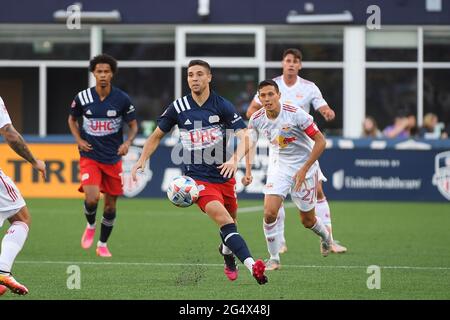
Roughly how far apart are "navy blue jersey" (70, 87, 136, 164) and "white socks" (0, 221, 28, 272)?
13.5ft

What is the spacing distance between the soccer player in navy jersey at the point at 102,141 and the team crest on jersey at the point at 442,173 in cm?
→ 940

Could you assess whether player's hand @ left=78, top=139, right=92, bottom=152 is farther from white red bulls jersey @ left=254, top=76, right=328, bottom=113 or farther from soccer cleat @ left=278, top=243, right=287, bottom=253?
soccer cleat @ left=278, top=243, right=287, bottom=253

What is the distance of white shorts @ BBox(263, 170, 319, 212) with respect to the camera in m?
11.7

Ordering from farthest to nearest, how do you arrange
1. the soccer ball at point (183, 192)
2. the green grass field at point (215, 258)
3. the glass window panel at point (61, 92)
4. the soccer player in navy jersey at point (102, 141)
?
1. the glass window panel at point (61, 92)
2. the soccer player in navy jersey at point (102, 141)
3. the soccer ball at point (183, 192)
4. the green grass field at point (215, 258)

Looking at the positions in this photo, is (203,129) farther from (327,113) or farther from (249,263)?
(327,113)

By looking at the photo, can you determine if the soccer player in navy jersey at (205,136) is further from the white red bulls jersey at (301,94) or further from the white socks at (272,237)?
the white red bulls jersey at (301,94)

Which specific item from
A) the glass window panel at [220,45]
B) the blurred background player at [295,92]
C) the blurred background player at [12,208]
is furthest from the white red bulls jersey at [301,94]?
the glass window panel at [220,45]

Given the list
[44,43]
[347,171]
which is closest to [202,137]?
[347,171]

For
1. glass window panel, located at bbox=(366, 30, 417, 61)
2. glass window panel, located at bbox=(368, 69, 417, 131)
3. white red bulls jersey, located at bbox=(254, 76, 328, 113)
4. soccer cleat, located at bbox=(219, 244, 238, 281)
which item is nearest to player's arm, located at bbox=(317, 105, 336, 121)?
white red bulls jersey, located at bbox=(254, 76, 328, 113)

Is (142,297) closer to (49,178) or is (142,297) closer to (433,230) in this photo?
(433,230)

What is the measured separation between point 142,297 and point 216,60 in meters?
19.0

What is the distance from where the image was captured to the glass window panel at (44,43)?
Result: 28.2 meters

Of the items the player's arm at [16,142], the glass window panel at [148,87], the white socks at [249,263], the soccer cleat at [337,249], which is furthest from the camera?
the glass window panel at [148,87]

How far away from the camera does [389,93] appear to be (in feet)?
92.5
